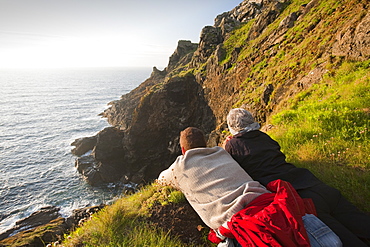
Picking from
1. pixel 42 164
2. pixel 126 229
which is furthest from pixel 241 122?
pixel 42 164

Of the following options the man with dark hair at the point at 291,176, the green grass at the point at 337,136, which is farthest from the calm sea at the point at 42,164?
the man with dark hair at the point at 291,176

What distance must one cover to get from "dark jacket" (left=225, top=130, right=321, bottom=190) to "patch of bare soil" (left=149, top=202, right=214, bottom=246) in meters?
1.48

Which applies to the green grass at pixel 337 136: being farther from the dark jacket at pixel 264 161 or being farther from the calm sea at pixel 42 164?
the calm sea at pixel 42 164

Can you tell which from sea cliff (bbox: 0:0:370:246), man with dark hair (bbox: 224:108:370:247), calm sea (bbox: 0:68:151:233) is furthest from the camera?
calm sea (bbox: 0:68:151:233)

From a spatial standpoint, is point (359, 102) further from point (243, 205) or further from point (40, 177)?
point (40, 177)

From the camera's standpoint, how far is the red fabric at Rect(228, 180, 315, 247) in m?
2.26

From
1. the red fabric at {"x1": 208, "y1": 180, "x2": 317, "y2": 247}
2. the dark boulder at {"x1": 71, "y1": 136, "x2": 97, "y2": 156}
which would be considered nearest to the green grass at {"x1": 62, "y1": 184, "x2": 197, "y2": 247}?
the red fabric at {"x1": 208, "y1": 180, "x2": 317, "y2": 247}

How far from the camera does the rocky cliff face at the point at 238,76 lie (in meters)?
13.3

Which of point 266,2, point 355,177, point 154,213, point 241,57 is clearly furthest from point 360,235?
point 266,2

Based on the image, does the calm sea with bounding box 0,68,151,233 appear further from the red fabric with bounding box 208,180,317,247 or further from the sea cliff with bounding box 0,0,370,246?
the red fabric with bounding box 208,180,317,247

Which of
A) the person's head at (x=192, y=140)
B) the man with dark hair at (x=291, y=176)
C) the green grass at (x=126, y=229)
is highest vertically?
the person's head at (x=192, y=140)

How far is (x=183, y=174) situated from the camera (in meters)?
3.43

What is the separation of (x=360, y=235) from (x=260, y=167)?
160 centimetres

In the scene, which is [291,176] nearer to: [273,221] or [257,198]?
[257,198]
